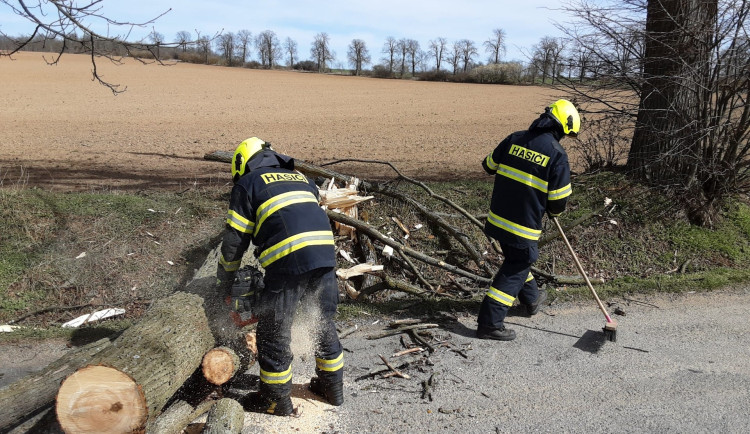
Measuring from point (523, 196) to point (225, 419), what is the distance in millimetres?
3138

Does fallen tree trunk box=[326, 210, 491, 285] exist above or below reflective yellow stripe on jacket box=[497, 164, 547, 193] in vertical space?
below

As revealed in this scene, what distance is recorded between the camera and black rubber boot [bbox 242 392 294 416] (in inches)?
156

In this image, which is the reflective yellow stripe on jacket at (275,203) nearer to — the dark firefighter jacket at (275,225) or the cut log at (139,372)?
the dark firefighter jacket at (275,225)

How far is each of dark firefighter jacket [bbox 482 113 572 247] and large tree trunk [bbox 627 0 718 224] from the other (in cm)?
324

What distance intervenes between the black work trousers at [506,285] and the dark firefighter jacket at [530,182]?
132 millimetres

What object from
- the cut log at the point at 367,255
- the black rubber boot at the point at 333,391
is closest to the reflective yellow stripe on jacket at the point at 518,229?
the cut log at the point at 367,255

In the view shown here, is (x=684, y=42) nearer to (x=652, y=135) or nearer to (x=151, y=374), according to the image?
(x=652, y=135)

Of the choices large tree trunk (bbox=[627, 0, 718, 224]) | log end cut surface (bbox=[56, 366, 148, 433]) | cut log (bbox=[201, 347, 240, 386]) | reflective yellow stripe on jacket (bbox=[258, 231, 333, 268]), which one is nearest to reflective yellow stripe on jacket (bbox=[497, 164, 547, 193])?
reflective yellow stripe on jacket (bbox=[258, 231, 333, 268])

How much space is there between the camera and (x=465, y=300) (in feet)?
20.1

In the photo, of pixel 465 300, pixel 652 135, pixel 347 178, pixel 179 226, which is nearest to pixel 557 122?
pixel 465 300

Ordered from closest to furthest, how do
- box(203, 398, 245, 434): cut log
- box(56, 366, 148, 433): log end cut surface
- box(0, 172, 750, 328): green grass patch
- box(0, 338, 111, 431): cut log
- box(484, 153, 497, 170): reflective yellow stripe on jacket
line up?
box(56, 366, 148, 433): log end cut surface → box(203, 398, 245, 434): cut log → box(0, 338, 111, 431): cut log → box(484, 153, 497, 170): reflective yellow stripe on jacket → box(0, 172, 750, 328): green grass patch

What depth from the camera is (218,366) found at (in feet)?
13.3

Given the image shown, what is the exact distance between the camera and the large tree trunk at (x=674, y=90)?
7.23 meters

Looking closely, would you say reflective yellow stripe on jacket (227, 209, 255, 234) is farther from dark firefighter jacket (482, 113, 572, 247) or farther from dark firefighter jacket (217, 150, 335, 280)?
dark firefighter jacket (482, 113, 572, 247)
